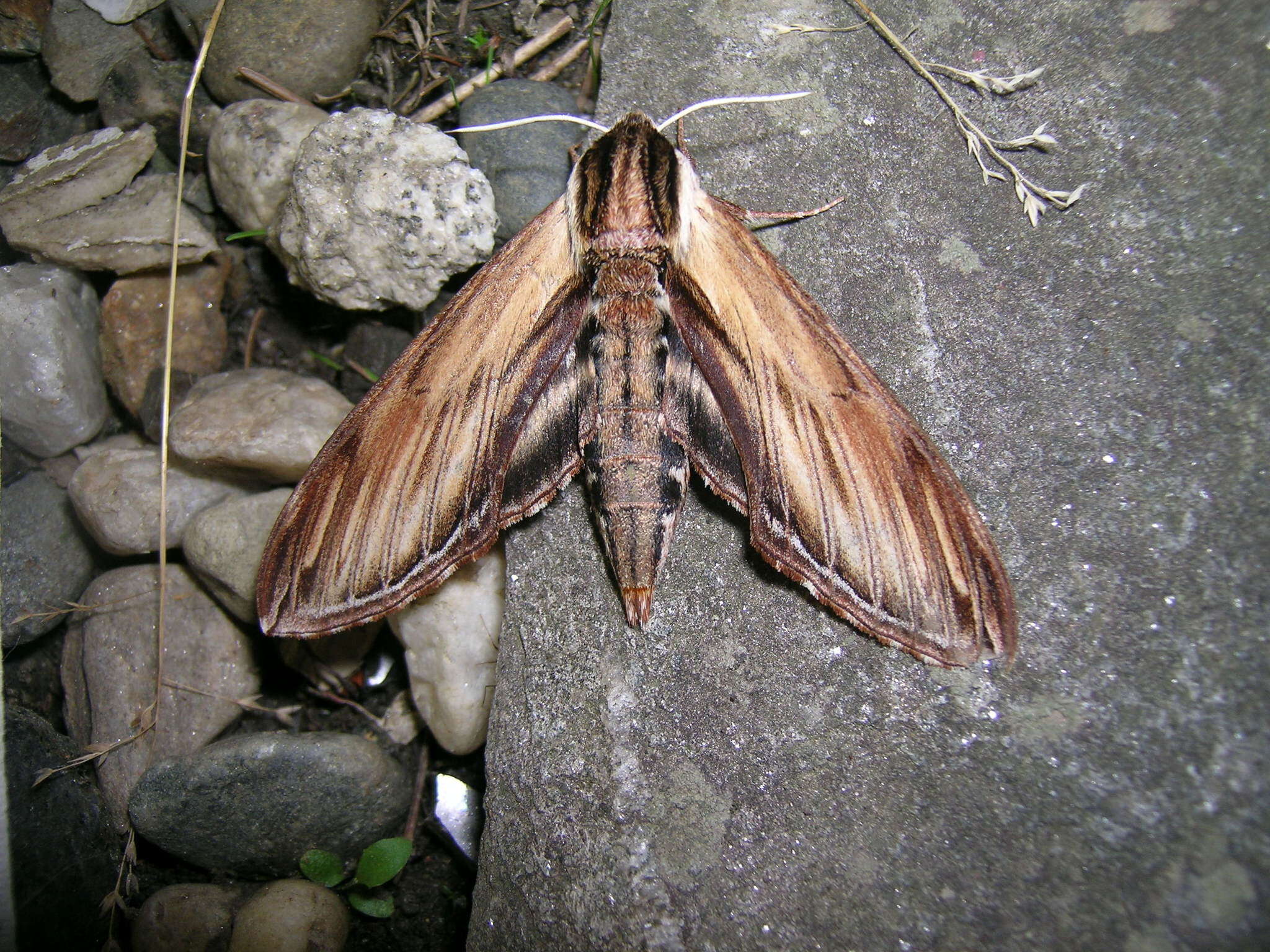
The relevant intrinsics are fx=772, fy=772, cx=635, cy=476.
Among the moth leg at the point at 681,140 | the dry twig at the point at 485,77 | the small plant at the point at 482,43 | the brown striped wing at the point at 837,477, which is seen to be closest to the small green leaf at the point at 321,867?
the brown striped wing at the point at 837,477

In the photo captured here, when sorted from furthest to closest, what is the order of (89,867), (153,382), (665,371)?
(153,382)
(89,867)
(665,371)

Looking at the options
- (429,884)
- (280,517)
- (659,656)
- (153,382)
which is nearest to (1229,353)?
(659,656)

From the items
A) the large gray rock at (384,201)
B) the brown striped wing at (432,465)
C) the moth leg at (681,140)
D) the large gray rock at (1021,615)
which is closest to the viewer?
the large gray rock at (1021,615)

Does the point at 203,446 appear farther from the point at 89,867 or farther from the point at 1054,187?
the point at 1054,187

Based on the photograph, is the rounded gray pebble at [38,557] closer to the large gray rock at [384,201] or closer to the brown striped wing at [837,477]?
the large gray rock at [384,201]

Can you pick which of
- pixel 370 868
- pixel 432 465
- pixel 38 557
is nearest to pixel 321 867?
pixel 370 868

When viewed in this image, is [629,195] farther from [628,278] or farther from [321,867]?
[321,867]
